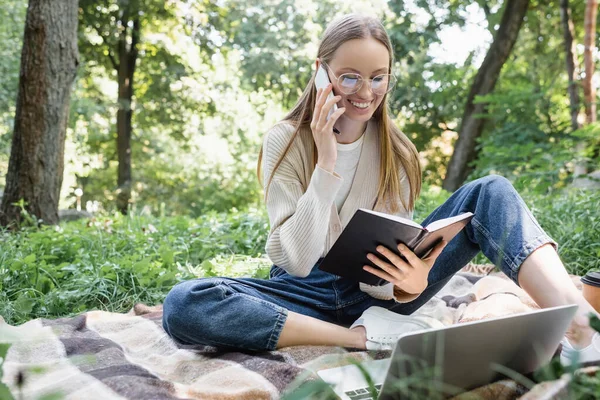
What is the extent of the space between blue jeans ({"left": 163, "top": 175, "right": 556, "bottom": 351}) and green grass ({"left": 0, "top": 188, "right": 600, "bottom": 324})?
66 centimetres

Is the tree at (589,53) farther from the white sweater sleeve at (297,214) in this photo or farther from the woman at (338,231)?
the white sweater sleeve at (297,214)

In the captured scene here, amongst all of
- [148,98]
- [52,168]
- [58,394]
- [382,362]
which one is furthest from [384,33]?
[148,98]

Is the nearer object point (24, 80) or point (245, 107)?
point (24, 80)

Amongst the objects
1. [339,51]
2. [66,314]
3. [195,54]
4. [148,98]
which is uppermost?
[195,54]

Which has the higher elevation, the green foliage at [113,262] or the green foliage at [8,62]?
the green foliage at [8,62]

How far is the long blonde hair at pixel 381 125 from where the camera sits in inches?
80.0

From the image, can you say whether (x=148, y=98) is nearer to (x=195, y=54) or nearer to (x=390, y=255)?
(x=195, y=54)

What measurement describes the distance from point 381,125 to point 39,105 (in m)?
3.23

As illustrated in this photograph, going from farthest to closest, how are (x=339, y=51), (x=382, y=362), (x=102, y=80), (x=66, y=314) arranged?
(x=102, y=80)
(x=66, y=314)
(x=339, y=51)
(x=382, y=362)

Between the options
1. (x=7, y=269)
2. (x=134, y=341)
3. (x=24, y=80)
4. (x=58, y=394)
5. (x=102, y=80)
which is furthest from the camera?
(x=102, y=80)

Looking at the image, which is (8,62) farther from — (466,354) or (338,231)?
(466,354)

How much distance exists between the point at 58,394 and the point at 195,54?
1237 centimetres

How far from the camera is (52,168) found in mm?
4516

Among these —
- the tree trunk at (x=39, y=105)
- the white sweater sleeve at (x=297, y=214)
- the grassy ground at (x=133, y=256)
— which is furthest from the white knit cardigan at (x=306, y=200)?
the tree trunk at (x=39, y=105)
